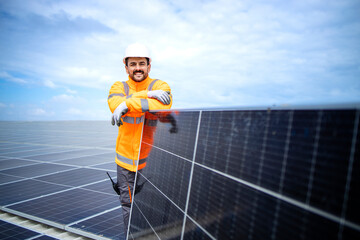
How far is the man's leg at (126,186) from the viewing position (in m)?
3.59

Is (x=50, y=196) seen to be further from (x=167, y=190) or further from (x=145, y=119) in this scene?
(x=167, y=190)

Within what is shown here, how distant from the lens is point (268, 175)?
4.21 feet

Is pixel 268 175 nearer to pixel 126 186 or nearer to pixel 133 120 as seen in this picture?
pixel 133 120

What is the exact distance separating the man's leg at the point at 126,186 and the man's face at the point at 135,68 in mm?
1327

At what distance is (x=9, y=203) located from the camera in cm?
505

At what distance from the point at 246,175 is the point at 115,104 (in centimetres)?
230

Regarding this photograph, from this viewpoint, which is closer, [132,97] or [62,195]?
[132,97]

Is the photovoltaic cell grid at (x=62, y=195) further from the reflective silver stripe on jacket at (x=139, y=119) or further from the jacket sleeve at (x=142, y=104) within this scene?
the jacket sleeve at (x=142, y=104)

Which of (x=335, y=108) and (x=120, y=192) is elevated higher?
(x=335, y=108)

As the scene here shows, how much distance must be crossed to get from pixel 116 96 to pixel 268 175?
253 cm

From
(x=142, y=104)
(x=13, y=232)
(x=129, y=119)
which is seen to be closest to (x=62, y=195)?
(x=13, y=232)

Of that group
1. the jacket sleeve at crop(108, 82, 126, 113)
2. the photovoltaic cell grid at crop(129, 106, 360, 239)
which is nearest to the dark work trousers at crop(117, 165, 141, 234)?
the jacket sleeve at crop(108, 82, 126, 113)

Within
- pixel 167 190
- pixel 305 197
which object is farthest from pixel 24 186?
pixel 305 197

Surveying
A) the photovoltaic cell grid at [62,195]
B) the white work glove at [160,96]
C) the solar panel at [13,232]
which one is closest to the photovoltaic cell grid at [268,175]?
the white work glove at [160,96]
